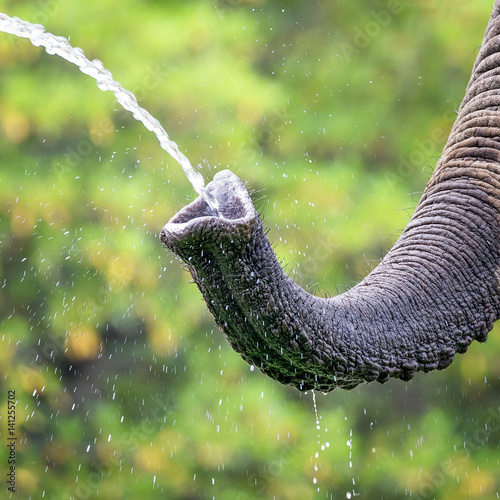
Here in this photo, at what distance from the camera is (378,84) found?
427 centimetres

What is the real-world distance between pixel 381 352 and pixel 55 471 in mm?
3289

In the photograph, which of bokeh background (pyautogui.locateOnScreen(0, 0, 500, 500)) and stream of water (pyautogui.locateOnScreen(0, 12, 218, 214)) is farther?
bokeh background (pyautogui.locateOnScreen(0, 0, 500, 500))

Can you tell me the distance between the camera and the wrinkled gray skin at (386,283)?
1.05 metres

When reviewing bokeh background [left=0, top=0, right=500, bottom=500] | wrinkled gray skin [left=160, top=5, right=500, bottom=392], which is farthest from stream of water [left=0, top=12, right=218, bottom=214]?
bokeh background [left=0, top=0, right=500, bottom=500]

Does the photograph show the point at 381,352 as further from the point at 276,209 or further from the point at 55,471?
the point at 55,471

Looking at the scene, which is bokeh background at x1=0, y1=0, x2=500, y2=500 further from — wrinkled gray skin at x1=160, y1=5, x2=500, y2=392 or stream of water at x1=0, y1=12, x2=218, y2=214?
wrinkled gray skin at x1=160, y1=5, x2=500, y2=392

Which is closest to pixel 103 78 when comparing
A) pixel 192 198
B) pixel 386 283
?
pixel 386 283

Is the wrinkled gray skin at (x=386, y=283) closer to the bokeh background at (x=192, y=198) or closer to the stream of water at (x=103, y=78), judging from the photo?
the stream of water at (x=103, y=78)

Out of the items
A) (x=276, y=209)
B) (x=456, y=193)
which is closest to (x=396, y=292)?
(x=456, y=193)

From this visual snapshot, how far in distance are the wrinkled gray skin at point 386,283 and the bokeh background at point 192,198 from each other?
2245 mm

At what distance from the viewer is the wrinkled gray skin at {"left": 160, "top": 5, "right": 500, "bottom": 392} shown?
105 cm

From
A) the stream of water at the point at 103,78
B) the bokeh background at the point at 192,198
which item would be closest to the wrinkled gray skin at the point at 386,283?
the stream of water at the point at 103,78

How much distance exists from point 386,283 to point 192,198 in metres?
2.55

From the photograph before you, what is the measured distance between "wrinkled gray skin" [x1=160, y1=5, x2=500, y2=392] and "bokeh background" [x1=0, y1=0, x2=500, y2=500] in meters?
2.25
